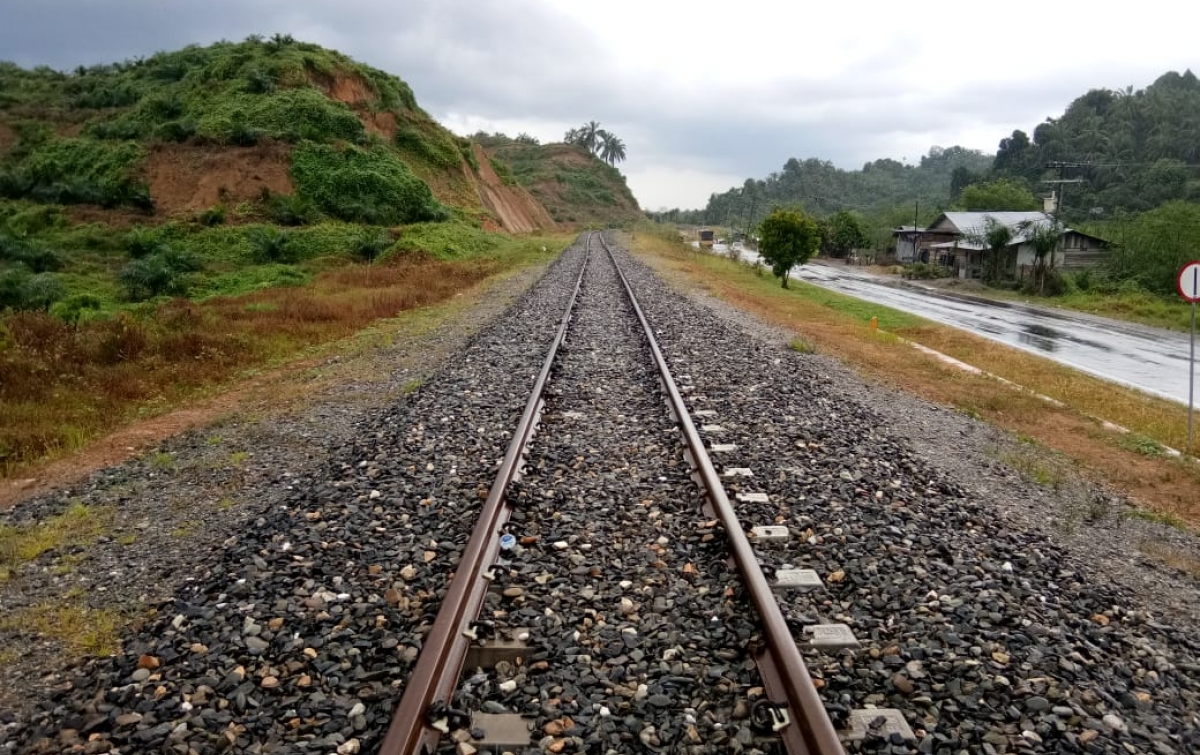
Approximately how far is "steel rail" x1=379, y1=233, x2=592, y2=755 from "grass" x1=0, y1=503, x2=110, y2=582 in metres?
2.68

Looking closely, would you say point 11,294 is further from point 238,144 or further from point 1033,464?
point 238,144

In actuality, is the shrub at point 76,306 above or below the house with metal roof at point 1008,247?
below

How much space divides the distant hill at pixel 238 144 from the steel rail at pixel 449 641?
31.6 meters

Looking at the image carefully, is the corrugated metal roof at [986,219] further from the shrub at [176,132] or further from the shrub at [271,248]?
the shrub at [176,132]

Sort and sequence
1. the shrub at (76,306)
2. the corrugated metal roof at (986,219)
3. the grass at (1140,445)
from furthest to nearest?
the corrugated metal roof at (986,219)
the shrub at (76,306)
the grass at (1140,445)

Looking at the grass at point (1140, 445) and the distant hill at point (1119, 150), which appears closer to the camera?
the grass at point (1140, 445)

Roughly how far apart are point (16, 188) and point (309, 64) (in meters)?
16.5

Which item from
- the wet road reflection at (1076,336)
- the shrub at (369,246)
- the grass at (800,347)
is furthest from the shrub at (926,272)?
the grass at (800,347)

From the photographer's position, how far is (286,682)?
309 cm

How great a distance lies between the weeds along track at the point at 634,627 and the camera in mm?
2850

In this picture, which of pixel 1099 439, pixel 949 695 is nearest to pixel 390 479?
pixel 949 695

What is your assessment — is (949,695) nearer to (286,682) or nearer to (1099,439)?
(286,682)

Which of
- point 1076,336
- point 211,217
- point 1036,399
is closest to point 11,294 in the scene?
point 211,217

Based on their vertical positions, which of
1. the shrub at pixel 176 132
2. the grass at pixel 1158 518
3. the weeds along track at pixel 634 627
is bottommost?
the grass at pixel 1158 518
